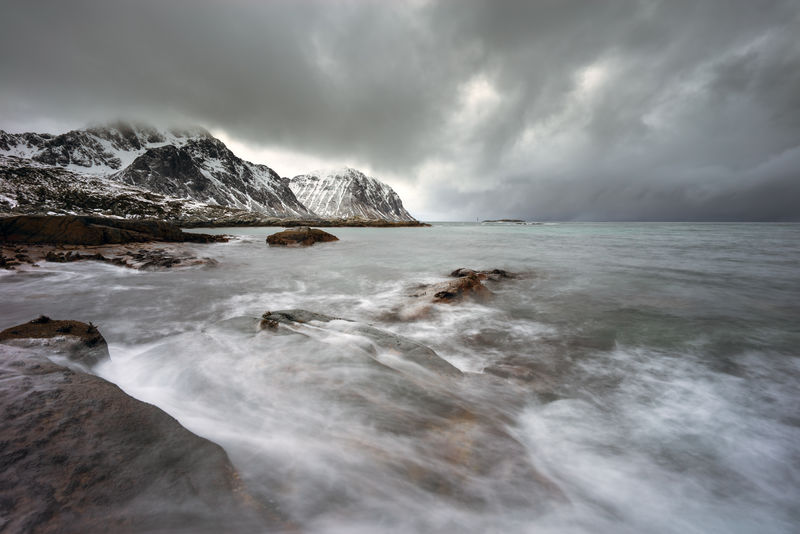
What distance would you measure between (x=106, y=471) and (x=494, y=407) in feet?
10.3

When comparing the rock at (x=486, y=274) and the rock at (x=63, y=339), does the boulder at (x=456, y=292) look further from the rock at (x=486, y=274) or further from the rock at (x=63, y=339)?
the rock at (x=63, y=339)

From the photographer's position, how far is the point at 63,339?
3.59m

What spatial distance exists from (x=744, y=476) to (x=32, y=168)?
416 feet

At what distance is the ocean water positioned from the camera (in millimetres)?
2088

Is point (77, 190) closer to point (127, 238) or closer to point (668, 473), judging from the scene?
point (127, 238)

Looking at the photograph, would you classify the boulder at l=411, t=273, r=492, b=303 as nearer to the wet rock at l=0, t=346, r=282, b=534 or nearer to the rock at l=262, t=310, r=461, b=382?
the rock at l=262, t=310, r=461, b=382

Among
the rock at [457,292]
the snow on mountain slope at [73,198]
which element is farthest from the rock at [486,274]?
the snow on mountain slope at [73,198]

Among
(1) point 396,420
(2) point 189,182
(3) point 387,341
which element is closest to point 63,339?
(3) point 387,341

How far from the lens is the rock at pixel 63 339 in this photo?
343 centimetres

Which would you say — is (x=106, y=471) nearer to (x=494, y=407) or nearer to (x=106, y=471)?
(x=106, y=471)

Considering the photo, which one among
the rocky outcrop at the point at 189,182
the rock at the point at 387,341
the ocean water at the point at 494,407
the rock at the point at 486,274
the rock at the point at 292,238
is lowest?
the ocean water at the point at 494,407

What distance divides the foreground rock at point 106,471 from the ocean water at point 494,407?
23 centimetres

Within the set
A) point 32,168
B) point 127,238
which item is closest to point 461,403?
point 127,238

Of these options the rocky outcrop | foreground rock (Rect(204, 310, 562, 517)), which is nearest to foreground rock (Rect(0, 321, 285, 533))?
foreground rock (Rect(204, 310, 562, 517))
